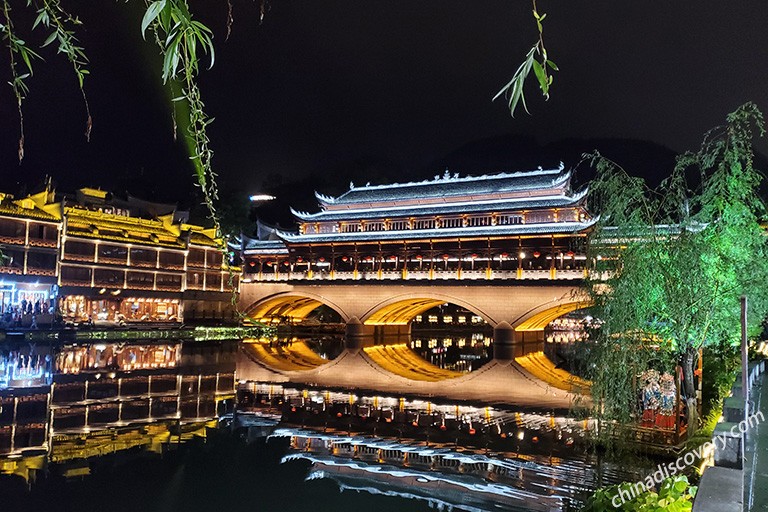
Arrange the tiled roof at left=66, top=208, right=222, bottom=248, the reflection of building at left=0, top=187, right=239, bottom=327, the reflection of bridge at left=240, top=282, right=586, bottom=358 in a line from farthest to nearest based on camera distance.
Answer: the tiled roof at left=66, top=208, right=222, bottom=248, the reflection of building at left=0, top=187, right=239, bottom=327, the reflection of bridge at left=240, top=282, right=586, bottom=358

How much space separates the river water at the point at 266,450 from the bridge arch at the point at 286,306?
82.8 ft

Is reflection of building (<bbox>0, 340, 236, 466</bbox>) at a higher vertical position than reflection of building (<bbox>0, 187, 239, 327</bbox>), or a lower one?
lower

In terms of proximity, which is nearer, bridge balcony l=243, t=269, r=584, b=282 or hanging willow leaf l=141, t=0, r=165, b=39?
hanging willow leaf l=141, t=0, r=165, b=39

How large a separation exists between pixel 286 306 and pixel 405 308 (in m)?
12.0

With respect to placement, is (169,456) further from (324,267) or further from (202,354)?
(324,267)

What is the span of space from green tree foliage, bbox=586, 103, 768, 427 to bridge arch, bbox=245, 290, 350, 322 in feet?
117

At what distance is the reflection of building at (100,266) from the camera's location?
4050cm

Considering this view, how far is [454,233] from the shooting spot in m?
42.3

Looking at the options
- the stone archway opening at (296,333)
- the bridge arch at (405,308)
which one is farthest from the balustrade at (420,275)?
the stone archway opening at (296,333)

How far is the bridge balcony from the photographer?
37.9m

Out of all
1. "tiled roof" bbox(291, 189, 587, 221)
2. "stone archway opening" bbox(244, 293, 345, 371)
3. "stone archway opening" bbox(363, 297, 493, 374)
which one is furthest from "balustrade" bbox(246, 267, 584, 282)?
"tiled roof" bbox(291, 189, 587, 221)

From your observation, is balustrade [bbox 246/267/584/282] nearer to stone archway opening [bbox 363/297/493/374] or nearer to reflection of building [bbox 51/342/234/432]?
stone archway opening [bbox 363/297/493/374]

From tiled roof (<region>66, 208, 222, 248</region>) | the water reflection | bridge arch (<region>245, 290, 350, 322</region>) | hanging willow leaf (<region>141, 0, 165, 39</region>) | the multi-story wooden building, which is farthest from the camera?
bridge arch (<region>245, 290, 350, 322</region>)

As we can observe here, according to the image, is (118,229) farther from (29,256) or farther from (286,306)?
(286,306)
